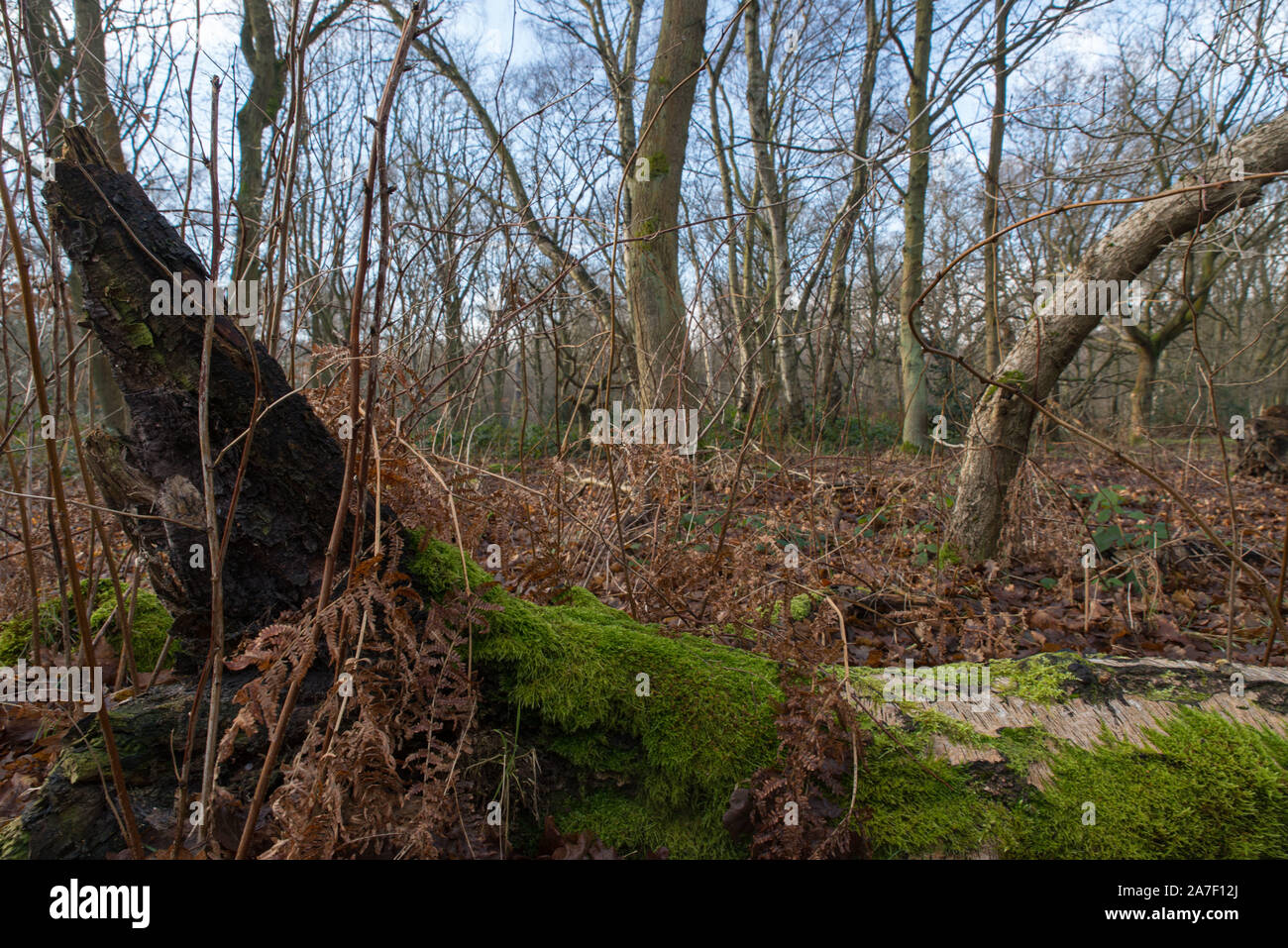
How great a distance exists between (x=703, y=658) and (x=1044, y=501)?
3.89 m

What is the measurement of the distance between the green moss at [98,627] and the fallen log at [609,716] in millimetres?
1038

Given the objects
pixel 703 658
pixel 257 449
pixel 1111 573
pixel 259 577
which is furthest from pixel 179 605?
pixel 1111 573

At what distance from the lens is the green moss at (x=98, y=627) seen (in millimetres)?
2568

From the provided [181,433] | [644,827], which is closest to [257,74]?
[181,433]

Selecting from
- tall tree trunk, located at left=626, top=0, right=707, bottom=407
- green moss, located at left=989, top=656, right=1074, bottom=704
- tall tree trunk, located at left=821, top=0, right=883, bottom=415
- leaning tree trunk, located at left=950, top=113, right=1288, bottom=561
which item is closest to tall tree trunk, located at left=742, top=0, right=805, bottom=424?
tall tree trunk, located at left=821, top=0, right=883, bottom=415

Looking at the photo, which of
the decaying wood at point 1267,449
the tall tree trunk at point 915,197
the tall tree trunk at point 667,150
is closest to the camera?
the tall tree trunk at point 667,150

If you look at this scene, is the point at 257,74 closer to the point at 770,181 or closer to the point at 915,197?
the point at 770,181

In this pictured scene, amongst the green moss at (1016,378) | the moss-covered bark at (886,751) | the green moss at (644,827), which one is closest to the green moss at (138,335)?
the moss-covered bark at (886,751)

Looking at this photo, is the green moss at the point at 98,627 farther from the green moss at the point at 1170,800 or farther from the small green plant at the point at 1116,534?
the small green plant at the point at 1116,534

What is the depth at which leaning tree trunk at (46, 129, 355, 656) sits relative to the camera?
61.1 inches

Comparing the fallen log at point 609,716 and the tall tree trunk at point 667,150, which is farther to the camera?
the tall tree trunk at point 667,150

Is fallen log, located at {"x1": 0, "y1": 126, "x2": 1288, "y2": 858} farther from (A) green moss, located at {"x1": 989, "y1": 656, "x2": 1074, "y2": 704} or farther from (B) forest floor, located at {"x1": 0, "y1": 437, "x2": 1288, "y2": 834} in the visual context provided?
(B) forest floor, located at {"x1": 0, "y1": 437, "x2": 1288, "y2": 834}

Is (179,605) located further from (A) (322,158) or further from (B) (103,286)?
(A) (322,158)
